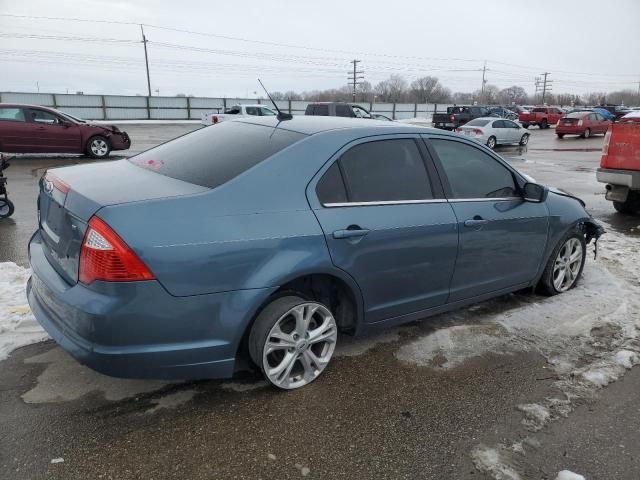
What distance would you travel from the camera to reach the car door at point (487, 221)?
12.1 ft

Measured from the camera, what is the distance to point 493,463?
2.52 metres

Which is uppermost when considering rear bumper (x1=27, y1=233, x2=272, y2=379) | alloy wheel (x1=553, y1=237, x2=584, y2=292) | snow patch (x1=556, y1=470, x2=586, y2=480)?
rear bumper (x1=27, y1=233, x2=272, y2=379)

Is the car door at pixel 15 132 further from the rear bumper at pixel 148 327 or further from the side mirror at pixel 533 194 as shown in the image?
the side mirror at pixel 533 194

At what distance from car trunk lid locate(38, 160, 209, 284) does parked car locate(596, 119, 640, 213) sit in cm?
731

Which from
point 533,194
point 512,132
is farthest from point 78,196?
point 512,132

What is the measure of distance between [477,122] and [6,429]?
22689mm

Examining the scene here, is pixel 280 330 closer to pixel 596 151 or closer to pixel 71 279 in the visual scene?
pixel 71 279

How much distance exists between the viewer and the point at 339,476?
7.91 feet

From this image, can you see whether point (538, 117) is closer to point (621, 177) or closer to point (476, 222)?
point (621, 177)

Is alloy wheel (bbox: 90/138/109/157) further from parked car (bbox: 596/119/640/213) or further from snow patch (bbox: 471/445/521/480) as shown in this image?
snow patch (bbox: 471/445/521/480)

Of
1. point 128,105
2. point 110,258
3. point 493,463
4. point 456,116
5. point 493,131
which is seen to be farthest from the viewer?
point 128,105

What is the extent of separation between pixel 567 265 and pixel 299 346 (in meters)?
3.04

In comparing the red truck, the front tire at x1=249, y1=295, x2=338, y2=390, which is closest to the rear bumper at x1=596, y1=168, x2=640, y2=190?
the front tire at x1=249, y1=295, x2=338, y2=390

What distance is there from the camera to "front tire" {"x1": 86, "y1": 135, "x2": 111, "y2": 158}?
46.5 feet
